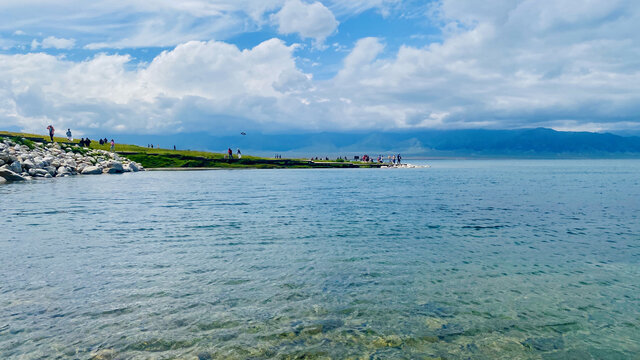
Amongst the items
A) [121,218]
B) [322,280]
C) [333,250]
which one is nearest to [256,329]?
[322,280]

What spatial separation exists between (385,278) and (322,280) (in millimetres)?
2875

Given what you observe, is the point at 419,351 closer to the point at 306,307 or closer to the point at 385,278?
the point at 306,307

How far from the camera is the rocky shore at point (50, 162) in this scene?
76312 mm

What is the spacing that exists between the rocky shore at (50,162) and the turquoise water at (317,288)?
180 feet

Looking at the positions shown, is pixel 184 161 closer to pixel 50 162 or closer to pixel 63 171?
pixel 50 162

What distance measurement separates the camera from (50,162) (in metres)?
92.9

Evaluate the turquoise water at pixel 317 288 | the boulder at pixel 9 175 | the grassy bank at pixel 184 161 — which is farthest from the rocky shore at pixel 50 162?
the turquoise water at pixel 317 288

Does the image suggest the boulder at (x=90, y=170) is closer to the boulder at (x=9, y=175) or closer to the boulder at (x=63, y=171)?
the boulder at (x=63, y=171)

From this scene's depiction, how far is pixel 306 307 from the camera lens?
14.5m

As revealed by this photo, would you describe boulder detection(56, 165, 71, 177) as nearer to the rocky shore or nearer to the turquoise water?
the rocky shore

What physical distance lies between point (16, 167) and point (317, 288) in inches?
3274

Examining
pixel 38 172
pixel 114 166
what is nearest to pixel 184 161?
pixel 114 166

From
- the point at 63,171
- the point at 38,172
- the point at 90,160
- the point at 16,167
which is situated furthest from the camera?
the point at 90,160

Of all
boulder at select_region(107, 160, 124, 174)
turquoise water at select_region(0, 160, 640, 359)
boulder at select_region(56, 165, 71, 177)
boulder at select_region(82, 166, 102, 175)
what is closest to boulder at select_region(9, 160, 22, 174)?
boulder at select_region(56, 165, 71, 177)
